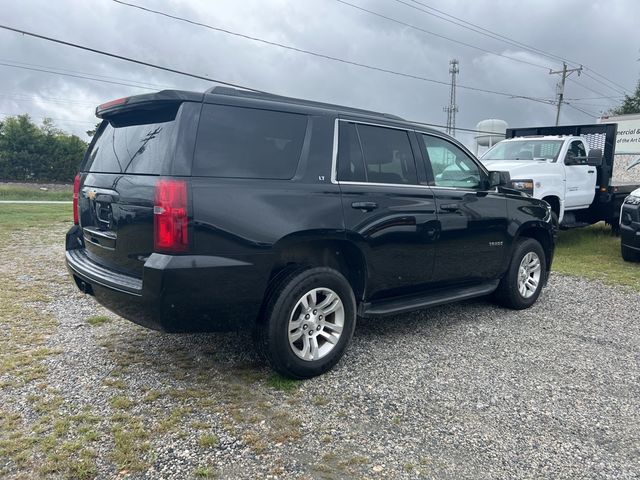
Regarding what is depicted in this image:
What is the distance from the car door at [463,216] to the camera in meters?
4.44

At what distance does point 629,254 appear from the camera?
339 inches

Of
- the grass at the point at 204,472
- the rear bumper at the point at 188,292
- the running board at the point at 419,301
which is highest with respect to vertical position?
the rear bumper at the point at 188,292

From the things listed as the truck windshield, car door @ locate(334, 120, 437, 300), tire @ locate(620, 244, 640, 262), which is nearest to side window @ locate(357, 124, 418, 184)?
car door @ locate(334, 120, 437, 300)

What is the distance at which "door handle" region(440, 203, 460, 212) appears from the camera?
4.41 meters

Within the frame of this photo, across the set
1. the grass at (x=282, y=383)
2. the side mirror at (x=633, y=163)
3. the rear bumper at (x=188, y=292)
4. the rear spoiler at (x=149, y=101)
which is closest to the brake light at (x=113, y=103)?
the rear spoiler at (x=149, y=101)

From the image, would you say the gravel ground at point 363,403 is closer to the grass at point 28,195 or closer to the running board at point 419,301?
the running board at point 419,301

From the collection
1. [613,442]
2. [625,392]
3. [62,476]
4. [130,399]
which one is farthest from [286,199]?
[625,392]

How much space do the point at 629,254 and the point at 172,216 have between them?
27.5 feet

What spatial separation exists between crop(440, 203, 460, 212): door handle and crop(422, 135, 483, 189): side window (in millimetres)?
193

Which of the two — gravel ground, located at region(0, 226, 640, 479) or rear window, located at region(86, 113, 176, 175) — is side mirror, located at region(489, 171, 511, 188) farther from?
rear window, located at region(86, 113, 176, 175)

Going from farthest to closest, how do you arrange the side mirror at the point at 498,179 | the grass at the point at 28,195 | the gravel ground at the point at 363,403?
the grass at the point at 28,195 → the side mirror at the point at 498,179 → the gravel ground at the point at 363,403

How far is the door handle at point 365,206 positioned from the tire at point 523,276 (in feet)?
7.25

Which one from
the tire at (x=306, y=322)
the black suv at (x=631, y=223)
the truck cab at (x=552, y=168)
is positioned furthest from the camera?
the truck cab at (x=552, y=168)

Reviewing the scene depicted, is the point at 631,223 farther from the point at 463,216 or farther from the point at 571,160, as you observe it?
the point at 463,216
